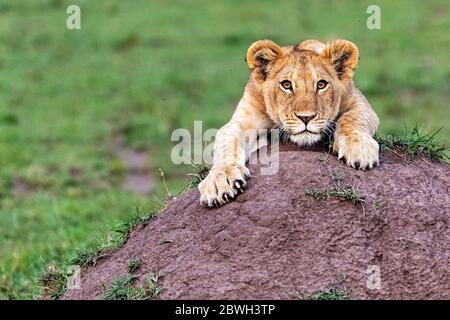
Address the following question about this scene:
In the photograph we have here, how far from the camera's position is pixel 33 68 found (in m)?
16.1

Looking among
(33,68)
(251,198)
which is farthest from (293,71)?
(33,68)

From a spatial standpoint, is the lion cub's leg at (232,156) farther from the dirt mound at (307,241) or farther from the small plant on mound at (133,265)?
the small plant on mound at (133,265)

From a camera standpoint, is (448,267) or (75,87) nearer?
(448,267)

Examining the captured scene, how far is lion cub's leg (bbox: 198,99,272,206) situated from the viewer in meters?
5.18

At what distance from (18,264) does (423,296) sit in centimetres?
429

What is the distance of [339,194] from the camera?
16.7 feet

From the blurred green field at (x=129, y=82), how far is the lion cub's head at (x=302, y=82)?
10.3 feet

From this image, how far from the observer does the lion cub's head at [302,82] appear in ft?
17.7

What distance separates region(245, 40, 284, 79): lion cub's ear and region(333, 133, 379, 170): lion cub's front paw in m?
0.72

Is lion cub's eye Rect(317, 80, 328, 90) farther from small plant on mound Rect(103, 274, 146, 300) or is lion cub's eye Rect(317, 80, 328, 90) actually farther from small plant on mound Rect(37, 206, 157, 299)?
small plant on mound Rect(103, 274, 146, 300)

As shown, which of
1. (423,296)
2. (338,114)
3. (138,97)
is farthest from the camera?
(138,97)

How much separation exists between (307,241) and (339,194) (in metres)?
0.35

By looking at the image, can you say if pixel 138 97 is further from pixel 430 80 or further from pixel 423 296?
pixel 423 296

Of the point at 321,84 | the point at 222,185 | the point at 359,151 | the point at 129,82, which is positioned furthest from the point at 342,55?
the point at 129,82
